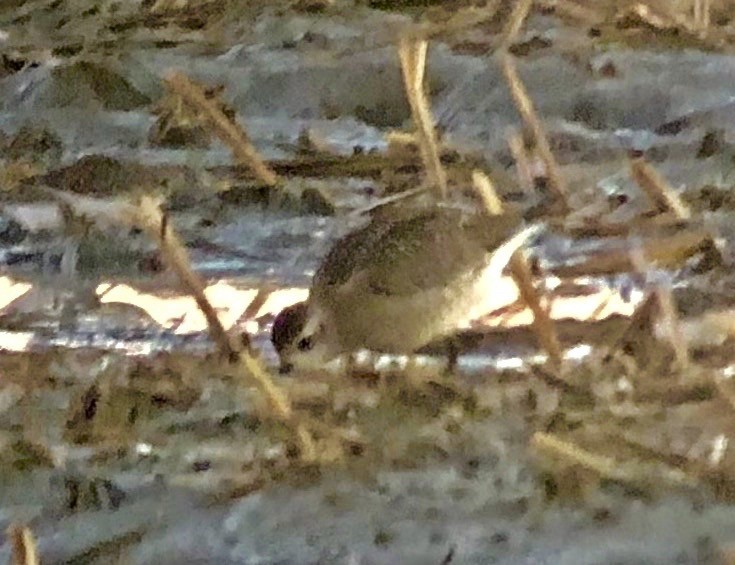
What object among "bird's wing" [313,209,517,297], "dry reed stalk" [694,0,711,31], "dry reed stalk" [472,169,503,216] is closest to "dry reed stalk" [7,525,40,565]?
"bird's wing" [313,209,517,297]

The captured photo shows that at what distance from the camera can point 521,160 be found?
115cm

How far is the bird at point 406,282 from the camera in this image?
3.42ft

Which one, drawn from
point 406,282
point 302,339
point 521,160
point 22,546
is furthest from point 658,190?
point 22,546

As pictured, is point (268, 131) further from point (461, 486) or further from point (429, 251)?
point (461, 486)

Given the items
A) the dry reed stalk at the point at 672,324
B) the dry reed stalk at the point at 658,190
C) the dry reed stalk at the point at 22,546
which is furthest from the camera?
the dry reed stalk at the point at 658,190

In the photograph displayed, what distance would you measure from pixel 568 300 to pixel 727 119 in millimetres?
224

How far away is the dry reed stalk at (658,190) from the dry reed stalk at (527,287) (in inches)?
4.6

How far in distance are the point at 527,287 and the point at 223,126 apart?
0.98 ft

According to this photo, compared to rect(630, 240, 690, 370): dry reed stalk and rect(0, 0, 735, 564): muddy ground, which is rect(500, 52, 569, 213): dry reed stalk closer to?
rect(0, 0, 735, 564): muddy ground

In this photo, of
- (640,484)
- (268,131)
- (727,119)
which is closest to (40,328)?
(268,131)

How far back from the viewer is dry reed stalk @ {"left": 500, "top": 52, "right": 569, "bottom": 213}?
44.2 inches

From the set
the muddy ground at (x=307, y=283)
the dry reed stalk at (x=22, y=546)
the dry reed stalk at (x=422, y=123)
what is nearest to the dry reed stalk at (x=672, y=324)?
the muddy ground at (x=307, y=283)

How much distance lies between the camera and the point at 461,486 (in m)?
0.88

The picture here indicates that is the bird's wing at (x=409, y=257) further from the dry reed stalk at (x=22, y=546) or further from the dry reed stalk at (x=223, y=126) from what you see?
the dry reed stalk at (x=22, y=546)
